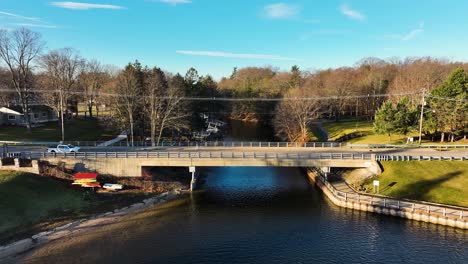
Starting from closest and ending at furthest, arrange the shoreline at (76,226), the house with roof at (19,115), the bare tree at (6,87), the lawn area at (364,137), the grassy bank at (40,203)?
the shoreline at (76,226) < the grassy bank at (40,203) < the lawn area at (364,137) < the house with roof at (19,115) < the bare tree at (6,87)

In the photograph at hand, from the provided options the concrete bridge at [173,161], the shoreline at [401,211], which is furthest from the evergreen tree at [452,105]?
the shoreline at [401,211]

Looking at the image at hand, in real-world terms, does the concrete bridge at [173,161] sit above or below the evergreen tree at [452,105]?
below

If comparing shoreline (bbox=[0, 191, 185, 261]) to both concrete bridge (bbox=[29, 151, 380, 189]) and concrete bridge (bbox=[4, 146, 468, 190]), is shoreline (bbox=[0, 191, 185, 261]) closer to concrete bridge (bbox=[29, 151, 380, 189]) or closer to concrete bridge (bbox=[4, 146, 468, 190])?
concrete bridge (bbox=[29, 151, 380, 189])

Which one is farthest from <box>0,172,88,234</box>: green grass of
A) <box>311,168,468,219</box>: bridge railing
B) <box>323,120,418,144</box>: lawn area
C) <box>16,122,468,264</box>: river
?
<box>323,120,418,144</box>: lawn area

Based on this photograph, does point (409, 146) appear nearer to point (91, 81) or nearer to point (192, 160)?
point (192, 160)

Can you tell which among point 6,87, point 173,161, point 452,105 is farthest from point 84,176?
point 6,87

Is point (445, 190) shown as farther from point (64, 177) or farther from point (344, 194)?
point (64, 177)

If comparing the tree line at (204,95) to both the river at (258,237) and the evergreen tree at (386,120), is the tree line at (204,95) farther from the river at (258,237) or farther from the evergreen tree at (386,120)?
the river at (258,237)
